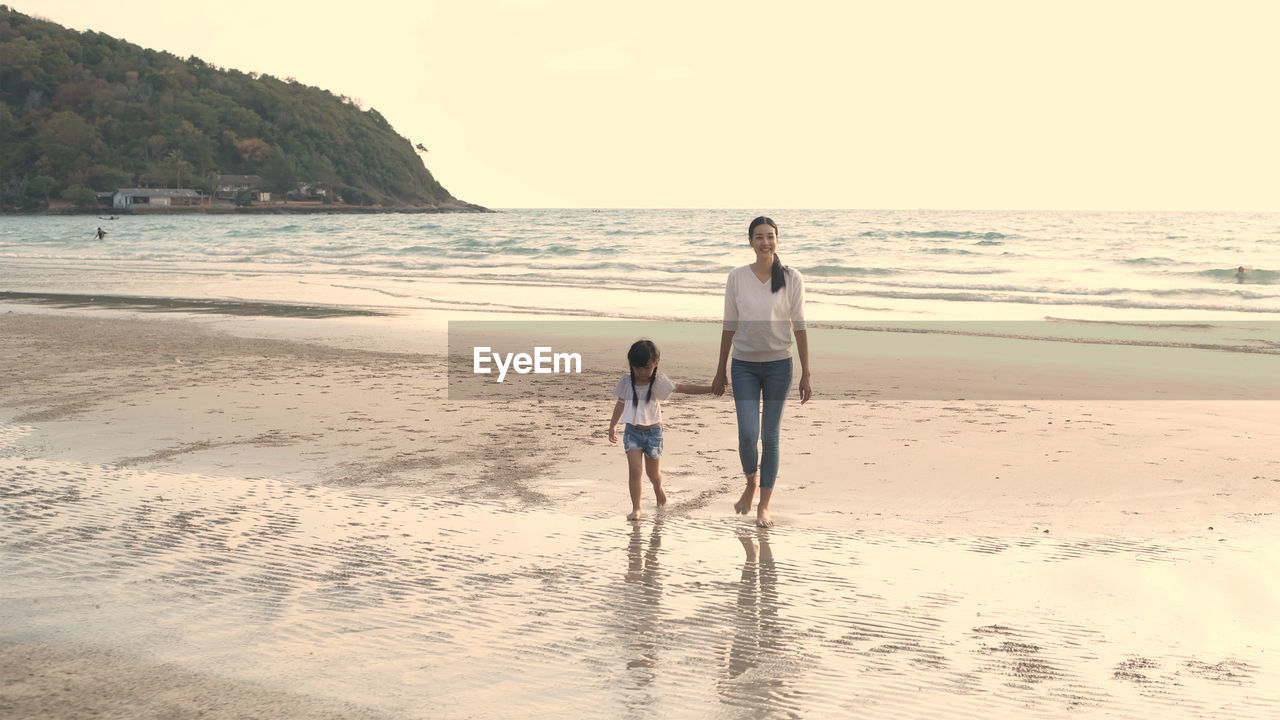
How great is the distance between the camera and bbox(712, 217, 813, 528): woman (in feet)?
19.6

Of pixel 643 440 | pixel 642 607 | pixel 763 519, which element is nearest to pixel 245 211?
pixel 643 440

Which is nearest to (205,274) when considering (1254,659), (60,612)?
(60,612)

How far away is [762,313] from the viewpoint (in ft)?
19.6

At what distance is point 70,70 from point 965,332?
167 m

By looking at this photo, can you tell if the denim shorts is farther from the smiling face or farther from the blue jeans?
the smiling face

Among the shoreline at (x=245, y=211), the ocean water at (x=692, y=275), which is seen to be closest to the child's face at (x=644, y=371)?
the ocean water at (x=692, y=275)

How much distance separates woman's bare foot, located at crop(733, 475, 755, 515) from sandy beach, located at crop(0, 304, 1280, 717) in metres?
0.13

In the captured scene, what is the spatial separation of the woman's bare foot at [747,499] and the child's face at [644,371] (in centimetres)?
85

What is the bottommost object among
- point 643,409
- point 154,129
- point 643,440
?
point 643,440

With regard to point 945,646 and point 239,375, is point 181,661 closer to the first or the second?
point 945,646

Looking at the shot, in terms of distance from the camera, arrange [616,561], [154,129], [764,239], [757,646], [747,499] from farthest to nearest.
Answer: [154,129] < [747,499] < [764,239] < [616,561] < [757,646]

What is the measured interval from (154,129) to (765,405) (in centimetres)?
16961

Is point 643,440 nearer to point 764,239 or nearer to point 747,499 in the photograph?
point 747,499

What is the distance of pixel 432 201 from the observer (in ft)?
631
